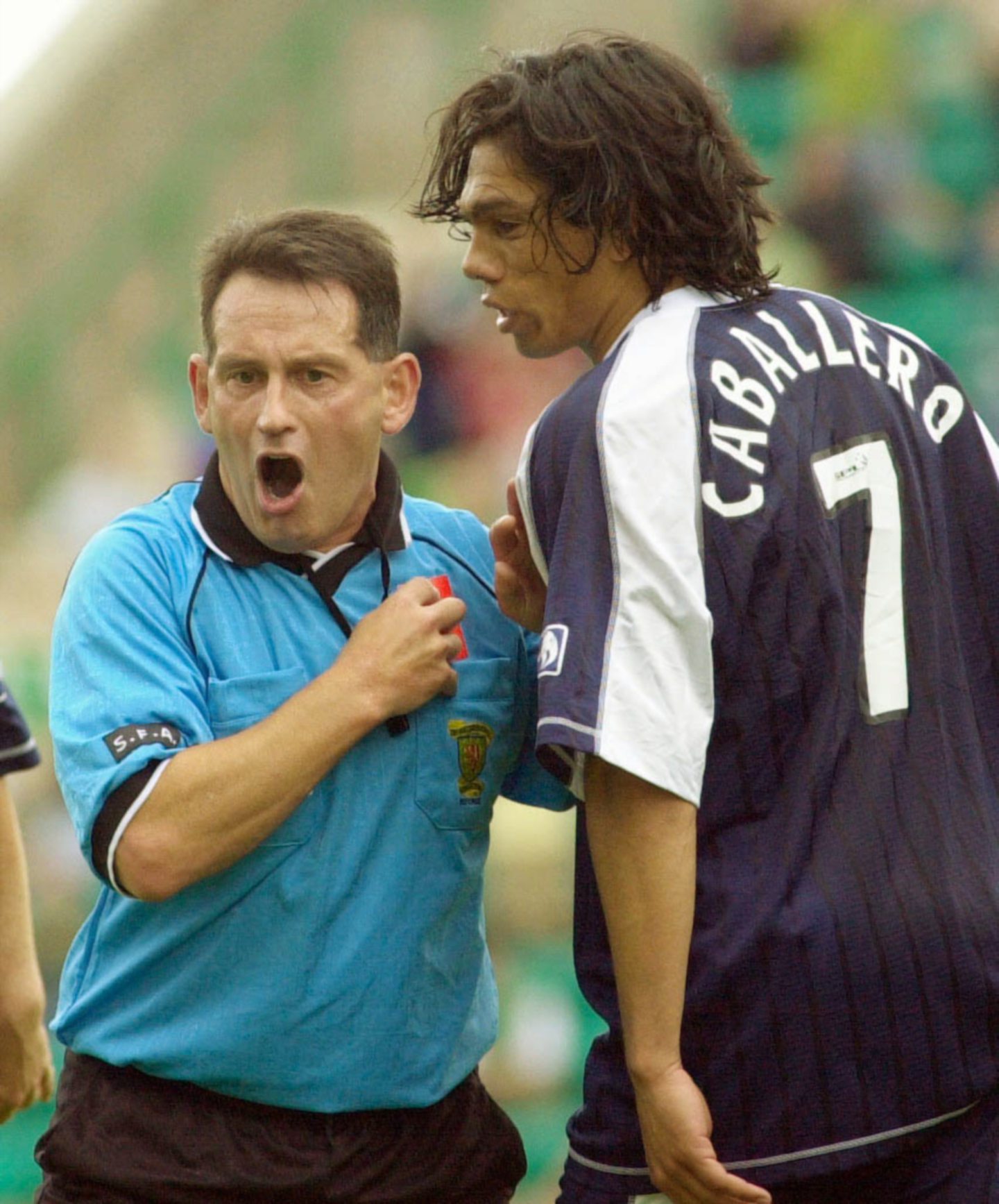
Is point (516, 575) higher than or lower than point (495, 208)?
lower

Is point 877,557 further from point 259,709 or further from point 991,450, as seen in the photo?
point 259,709

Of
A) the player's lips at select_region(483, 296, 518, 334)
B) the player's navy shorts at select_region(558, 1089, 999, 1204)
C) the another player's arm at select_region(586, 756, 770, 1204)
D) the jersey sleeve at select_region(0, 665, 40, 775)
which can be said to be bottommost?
the player's navy shorts at select_region(558, 1089, 999, 1204)

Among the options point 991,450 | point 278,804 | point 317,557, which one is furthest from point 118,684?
point 991,450

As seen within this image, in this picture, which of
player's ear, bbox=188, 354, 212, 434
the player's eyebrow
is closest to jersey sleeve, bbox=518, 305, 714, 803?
the player's eyebrow

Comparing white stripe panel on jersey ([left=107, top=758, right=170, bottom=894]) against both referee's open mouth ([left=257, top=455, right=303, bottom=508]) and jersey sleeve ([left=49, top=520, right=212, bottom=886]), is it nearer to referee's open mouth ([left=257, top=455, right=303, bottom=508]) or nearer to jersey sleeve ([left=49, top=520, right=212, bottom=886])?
jersey sleeve ([left=49, top=520, right=212, bottom=886])

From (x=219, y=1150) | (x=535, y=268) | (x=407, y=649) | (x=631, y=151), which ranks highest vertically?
(x=631, y=151)

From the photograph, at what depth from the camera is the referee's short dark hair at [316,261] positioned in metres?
2.49

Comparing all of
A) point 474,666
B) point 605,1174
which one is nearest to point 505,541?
point 474,666

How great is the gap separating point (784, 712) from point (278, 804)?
649mm

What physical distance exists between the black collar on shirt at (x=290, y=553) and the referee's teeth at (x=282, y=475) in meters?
0.07

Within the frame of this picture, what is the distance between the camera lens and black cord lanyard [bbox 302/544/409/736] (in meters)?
2.42

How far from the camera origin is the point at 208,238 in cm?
271

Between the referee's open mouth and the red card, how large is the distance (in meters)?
0.24

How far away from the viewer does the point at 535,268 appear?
2291 mm
